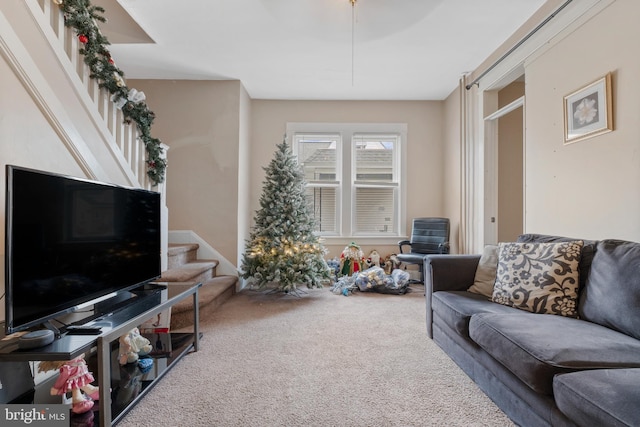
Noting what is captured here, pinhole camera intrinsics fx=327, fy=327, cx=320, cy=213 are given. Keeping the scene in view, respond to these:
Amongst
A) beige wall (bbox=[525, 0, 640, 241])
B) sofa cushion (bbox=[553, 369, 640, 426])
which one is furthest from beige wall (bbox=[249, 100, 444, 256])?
sofa cushion (bbox=[553, 369, 640, 426])

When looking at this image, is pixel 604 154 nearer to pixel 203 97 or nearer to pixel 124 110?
pixel 124 110

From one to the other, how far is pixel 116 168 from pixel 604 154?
3.40 metres

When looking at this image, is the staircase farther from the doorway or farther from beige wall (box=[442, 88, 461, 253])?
the doorway

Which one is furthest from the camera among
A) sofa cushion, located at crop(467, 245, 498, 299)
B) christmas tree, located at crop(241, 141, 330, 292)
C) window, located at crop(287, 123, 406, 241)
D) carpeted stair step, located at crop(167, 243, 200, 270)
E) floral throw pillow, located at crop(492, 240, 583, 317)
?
window, located at crop(287, 123, 406, 241)

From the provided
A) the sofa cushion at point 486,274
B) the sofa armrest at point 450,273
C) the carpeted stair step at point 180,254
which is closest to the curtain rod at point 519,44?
the sofa cushion at point 486,274

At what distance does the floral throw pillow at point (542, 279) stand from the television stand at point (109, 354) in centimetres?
205

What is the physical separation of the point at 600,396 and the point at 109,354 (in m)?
1.81

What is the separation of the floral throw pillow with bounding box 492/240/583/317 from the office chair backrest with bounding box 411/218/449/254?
86.3 inches

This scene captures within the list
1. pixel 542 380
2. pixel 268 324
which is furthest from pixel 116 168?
pixel 542 380

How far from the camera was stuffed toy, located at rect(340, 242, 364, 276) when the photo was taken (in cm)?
456

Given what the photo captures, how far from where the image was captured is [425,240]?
4.52 m

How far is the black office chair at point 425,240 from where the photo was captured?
167 inches

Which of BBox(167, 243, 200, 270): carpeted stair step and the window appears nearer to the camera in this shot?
BBox(167, 243, 200, 270): carpeted stair step

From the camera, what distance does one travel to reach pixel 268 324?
114 inches
